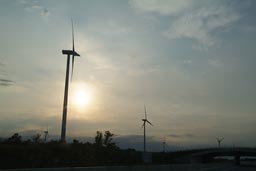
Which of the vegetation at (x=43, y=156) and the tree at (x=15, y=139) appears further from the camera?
the tree at (x=15, y=139)

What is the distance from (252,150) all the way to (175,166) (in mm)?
130067

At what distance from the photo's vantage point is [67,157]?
52.7m

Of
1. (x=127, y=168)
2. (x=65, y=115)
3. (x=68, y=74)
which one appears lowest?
(x=127, y=168)

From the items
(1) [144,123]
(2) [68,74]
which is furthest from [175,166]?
(1) [144,123]

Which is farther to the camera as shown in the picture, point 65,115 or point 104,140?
point 104,140

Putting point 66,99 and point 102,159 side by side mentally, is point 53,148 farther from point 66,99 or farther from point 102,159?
point 102,159

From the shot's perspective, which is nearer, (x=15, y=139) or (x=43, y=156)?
(x=43, y=156)

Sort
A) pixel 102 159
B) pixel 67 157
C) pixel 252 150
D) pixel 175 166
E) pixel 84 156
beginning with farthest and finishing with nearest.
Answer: pixel 252 150 < pixel 102 159 < pixel 84 156 < pixel 67 157 < pixel 175 166

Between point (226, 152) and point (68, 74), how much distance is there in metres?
136

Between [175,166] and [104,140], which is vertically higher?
[104,140]

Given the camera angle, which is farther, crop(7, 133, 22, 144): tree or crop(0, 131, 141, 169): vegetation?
crop(7, 133, 22, 144): tree

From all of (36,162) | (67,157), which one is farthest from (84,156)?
(36,162)

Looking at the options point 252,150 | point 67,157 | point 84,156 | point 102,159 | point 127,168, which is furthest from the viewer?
point 252,150

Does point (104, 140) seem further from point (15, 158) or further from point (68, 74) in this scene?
point (15, 158)
